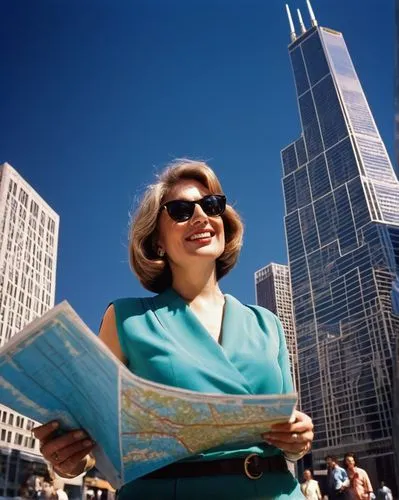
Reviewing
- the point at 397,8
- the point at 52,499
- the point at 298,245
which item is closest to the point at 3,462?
the point at 52,499

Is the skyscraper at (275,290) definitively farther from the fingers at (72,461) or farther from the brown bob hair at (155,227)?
the fingers at (72,461)

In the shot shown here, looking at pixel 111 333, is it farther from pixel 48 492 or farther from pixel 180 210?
pixel 48 492

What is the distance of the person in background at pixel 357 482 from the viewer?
7395 millimetres

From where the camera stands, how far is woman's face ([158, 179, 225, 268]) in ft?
4.94

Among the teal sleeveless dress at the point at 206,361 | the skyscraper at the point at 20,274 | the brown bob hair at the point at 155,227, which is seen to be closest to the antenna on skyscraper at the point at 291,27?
the skyscraper at the point at 20,274

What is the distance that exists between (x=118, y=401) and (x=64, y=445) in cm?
25

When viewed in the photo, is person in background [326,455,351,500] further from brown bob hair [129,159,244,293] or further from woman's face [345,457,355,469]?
brown bob hair [129,159,244,293]

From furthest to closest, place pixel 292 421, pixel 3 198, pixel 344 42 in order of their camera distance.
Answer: pixel 344 42 < pixel 3 198 < pixel 292 421

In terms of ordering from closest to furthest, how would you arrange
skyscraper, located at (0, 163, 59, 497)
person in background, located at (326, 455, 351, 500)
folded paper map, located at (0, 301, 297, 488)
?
folded paper map, located at (0, 301, 297, 488), person in background, located at (326, 455, 351, 500), skyscraper, located at (0, 163, 59, 497)

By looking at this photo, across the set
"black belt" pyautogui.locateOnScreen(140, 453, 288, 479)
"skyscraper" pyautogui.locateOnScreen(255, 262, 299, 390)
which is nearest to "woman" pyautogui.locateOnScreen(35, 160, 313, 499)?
"black belt" pyautogui.locateOnScreen(140, 453, 288, 479)

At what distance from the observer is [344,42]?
13212 cm

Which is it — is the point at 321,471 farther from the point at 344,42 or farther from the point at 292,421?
the point at 344,42

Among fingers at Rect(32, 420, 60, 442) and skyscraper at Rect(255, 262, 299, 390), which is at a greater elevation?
skyscraper at Rect(255, 262, 299, 390)

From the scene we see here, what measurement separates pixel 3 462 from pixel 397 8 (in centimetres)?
4734
